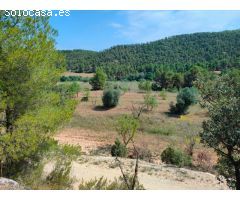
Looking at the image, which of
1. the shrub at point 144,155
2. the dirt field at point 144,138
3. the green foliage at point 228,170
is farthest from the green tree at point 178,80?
the green foliage at point 228,170

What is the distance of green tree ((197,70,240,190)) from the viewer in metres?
11.7

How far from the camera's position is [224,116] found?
11.9 meters

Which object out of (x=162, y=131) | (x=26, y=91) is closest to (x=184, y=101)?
(x=162, y=131)

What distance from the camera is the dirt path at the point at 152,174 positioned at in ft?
58.8

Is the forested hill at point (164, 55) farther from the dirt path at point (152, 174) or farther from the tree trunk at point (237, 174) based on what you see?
the tree trunk at point (237, 174)

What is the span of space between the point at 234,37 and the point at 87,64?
44242mm

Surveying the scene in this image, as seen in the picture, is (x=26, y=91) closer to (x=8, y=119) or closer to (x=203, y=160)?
(x=8, y=119)

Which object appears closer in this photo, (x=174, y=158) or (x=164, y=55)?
(x=174, y=158)

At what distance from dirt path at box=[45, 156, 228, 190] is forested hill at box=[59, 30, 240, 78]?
7566cm

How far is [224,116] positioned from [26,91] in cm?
633

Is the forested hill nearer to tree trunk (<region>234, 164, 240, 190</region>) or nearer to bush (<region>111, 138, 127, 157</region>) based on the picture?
bush (<region>111, 138, 127, 157</region>)

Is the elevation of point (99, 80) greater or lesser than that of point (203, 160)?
greater

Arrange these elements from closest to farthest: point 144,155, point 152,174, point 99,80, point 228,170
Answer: point 228,170, point 152,174, point 144,155, point 99,80

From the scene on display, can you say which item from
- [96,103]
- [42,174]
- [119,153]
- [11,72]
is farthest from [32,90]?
[96,103]
